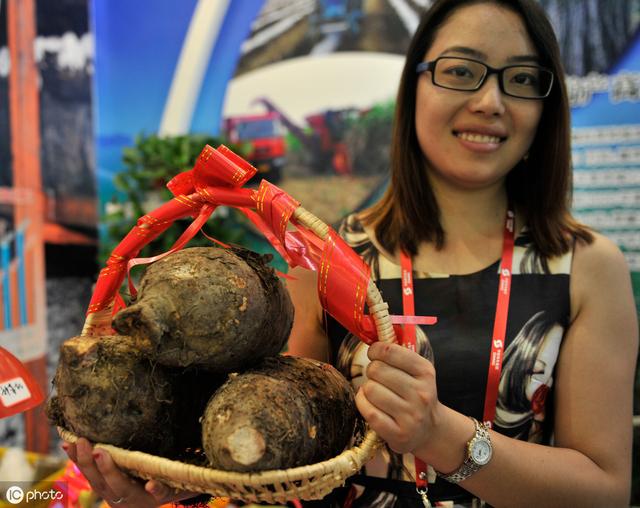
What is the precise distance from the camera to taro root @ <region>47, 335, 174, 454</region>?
0.90 m

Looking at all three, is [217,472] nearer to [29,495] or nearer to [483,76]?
[29,495]

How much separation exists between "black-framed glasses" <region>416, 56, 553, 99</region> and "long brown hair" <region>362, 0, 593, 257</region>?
0.07 metres

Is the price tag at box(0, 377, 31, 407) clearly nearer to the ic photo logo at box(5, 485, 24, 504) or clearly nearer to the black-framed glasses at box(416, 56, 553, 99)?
the ic photo logo at box(5, 485, 24, 504)

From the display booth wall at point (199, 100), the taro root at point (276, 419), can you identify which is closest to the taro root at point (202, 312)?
the taro root at point (276, 419)

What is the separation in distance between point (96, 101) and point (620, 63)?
257 cm

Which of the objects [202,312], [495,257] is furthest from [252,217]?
[495,257]

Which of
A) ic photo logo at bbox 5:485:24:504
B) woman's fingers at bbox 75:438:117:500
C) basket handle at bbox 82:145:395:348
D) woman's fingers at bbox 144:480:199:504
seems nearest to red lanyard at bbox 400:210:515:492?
basket handle at bbox 82:145:395:348

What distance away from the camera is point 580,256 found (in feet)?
4.27

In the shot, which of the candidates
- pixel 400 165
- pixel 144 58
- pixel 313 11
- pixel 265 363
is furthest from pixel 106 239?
pixel 265 363

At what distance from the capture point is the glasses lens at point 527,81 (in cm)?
121

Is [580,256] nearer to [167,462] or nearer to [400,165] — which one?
[400,165]

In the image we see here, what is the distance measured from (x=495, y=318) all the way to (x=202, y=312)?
652mm

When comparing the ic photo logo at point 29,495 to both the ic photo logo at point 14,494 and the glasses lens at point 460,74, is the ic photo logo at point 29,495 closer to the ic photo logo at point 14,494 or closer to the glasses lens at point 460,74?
the ic photo logo at point 14,494

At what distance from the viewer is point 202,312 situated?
87 centimetres
